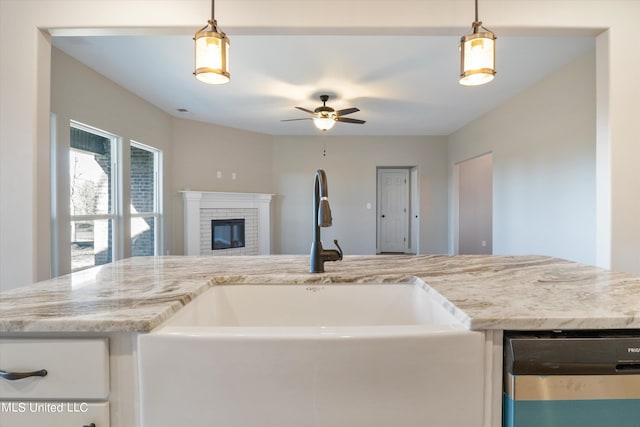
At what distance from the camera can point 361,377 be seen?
0.74 metres

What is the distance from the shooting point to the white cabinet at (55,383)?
75 cm

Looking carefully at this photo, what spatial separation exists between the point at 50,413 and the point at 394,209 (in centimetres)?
745

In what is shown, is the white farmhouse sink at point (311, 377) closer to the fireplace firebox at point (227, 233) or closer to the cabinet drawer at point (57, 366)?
the cabinet drawer at point (57, 366)

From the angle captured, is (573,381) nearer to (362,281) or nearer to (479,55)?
(362,281)

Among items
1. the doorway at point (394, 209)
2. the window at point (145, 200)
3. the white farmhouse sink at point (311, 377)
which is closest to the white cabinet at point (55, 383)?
the white farmhouse sink at point (311, 377)

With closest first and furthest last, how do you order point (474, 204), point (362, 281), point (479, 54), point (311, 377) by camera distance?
point (311, 377)
point (362, 281)
point (479, 54)
point (474, 204)

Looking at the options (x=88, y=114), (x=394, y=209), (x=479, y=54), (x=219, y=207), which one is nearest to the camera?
(x=479, y=54)

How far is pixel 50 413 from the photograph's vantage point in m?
0.75

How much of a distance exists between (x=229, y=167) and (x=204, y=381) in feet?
18.3

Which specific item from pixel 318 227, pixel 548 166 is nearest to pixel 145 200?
pixel 318 227

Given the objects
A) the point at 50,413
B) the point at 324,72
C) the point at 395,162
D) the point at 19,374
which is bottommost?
the point at 50,413

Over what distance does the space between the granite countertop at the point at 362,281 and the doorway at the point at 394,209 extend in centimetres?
612

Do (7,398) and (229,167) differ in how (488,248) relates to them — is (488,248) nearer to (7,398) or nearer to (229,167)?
(229,167)

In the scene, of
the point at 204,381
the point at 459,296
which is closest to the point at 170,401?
the point at 204,381
